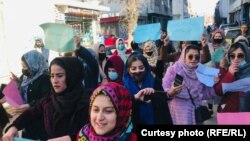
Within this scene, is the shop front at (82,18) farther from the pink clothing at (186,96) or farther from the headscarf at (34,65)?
the pink clothing at (186,96)

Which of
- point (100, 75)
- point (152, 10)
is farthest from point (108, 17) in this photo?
point (100, 75)

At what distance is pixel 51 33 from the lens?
4.38m

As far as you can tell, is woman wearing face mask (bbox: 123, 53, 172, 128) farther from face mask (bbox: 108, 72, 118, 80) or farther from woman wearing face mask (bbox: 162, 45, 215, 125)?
face mask (bbox: 108, 72, 118, 80)

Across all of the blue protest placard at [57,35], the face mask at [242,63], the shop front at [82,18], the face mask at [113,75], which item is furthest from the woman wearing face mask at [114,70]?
the shop front at [82,18]

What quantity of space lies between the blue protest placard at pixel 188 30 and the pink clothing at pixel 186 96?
2.86 feet

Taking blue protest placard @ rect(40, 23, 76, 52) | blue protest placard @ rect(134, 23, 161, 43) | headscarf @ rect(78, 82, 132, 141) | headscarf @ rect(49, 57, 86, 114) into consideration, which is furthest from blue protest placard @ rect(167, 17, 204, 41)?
headscarf @ rect(78, 82, 132, 141)

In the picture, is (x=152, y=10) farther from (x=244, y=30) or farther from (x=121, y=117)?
(x=121, y=117)

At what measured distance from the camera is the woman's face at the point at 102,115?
2166mm

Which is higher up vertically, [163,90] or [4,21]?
[4,21]

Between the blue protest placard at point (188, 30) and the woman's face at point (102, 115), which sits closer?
the woman's face at point (102, 115)

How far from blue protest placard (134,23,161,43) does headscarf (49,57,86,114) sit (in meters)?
3.33

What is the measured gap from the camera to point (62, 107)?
2.64 m

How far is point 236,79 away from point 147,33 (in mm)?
3001

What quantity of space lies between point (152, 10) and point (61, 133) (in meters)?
34.5
